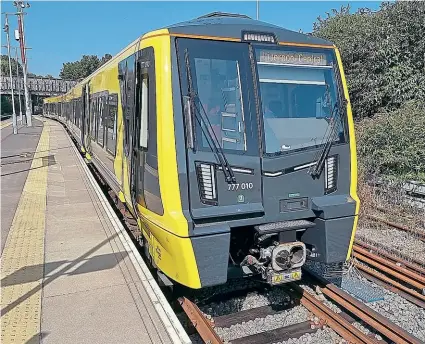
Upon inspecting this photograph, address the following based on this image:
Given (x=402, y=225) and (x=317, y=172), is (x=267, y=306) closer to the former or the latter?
(x=317, y=172)

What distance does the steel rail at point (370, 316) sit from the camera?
4301 millimetres

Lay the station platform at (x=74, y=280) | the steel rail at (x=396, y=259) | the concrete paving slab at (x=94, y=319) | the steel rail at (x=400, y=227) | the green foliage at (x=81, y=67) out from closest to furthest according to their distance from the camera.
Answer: the concrete paving slab at (x=94, y=319), the station platform at (x=74, y=280), the steel rail at (x=396, y=259), the steel rail at (x=400, y=227), the green foliage at (x=81, y=67)

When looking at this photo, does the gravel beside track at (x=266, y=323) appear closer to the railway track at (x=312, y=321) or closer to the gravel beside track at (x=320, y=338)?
the railway track at (x=312, y=321)

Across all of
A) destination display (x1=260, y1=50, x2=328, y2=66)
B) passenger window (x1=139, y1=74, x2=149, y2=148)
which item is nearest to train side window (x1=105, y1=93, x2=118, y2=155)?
passenger window (x1=139, y1=74, x2=149, y2=148)

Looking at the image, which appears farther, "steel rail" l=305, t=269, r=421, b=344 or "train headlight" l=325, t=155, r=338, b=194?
"train headlight" l=325, t=155, r=338, b=194

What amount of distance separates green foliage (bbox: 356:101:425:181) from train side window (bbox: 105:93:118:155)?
703 cm

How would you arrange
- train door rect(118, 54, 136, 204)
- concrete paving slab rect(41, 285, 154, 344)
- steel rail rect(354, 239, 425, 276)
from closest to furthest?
1. concrete paving slab rect(41, 285, 154, 344)
2. train door rect(118, 54, 136, 204)
3. steel rail rect(354, 239, 425, 276)

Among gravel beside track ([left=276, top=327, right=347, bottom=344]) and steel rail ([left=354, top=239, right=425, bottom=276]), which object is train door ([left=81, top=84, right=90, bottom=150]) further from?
gravel beside track ([left=276, top=327, right=347, bottom=344])

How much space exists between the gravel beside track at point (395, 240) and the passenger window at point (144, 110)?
500 cm

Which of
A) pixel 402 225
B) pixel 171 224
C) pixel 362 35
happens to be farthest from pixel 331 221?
pixel 362 35

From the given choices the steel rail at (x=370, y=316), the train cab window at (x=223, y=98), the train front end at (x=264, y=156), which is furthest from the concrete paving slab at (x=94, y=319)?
the steel rail at (x=370, y=316)

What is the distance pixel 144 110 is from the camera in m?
4.84

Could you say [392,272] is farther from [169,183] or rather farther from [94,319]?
[94,319]

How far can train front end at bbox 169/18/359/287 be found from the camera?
4270 mm
